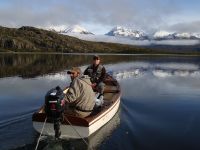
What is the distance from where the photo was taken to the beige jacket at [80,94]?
14.9 m

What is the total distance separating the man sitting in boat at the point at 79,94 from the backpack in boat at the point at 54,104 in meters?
0.76

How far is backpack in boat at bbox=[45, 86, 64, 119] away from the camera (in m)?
13.8

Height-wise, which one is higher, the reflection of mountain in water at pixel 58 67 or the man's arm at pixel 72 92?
the man's arm at pixel 72 92

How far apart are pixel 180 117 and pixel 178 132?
3873mm

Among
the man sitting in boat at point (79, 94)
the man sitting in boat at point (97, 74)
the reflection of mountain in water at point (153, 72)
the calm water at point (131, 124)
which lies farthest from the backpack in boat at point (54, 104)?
the reflection of mountain in water at point (153, 72)

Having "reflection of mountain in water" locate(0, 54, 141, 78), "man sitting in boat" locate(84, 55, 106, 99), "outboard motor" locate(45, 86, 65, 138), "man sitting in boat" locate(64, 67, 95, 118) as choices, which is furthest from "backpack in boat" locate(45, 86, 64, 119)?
"reflection of mountain in water" locate(0, 54, 141, 78)

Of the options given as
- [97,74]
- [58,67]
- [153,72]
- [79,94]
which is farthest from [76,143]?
[58,67]

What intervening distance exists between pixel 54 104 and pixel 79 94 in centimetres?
190

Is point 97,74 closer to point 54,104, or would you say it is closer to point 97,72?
point 97,72

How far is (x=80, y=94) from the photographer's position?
609 inches

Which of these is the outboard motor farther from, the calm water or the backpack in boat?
the calm water

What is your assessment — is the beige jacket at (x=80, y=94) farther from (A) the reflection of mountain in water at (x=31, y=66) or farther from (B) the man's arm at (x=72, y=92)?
(A) the reflection of mountain in water at (x=31, y=66)

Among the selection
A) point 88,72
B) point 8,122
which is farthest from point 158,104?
point 8,122

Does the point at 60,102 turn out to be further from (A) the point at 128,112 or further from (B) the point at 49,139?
(A) the point at 128,112
